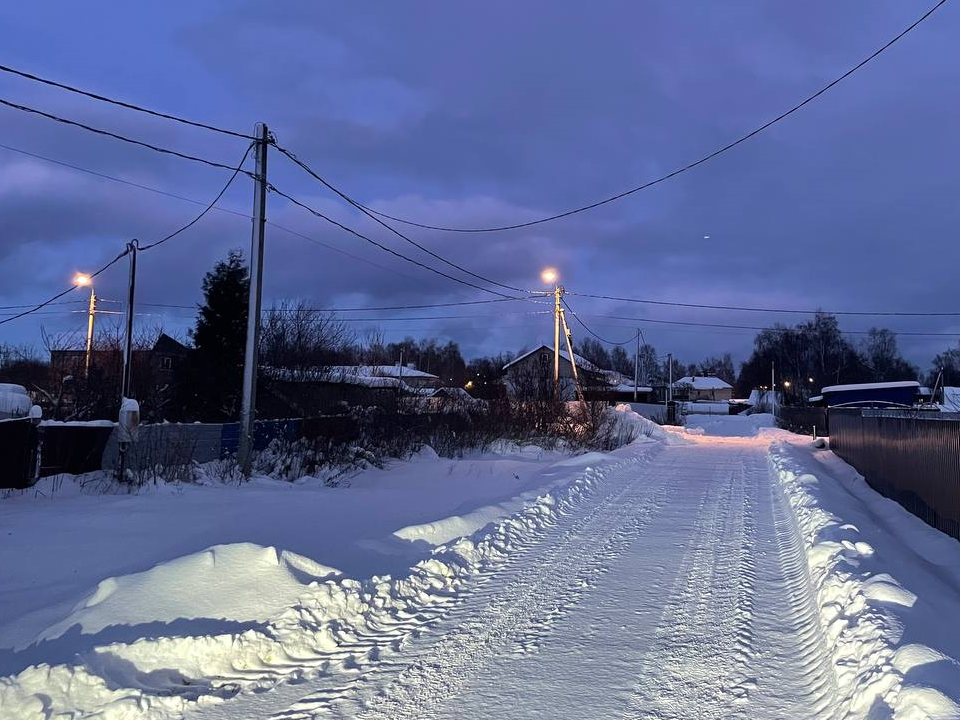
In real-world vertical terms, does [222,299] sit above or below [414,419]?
above

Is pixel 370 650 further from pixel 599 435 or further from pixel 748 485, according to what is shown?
pixel 599 435

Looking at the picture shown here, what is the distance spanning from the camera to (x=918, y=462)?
12508 millimetres

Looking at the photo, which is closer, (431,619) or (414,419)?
(431,619)

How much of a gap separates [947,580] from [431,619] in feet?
21.1

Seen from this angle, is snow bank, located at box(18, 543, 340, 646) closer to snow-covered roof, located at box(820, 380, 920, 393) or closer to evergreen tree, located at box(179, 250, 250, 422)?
evergreen tree, located at box(179, 250, 250, 422)

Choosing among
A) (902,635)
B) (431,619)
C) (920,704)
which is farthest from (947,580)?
(431,619)

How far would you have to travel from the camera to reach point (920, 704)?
394 centimetres

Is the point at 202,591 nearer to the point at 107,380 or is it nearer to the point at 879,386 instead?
the point at 107,380

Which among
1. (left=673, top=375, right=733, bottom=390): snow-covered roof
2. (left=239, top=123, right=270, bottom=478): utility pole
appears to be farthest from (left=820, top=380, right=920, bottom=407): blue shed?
(left=673, top=375, right=733, bottom=390): snow-covered roof

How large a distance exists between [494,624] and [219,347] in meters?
20.4

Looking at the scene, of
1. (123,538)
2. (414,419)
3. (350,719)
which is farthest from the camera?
(414,419)

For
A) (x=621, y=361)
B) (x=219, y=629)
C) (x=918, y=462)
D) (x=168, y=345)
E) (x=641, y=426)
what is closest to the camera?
(x=219, y=629)

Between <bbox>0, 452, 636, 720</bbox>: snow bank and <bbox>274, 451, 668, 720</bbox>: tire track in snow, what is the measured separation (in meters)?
0.33

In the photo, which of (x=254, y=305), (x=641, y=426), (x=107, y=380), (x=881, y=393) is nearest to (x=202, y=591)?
(x=254, y=305)
